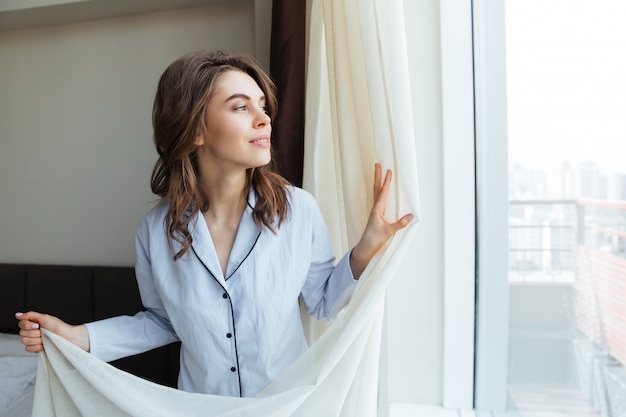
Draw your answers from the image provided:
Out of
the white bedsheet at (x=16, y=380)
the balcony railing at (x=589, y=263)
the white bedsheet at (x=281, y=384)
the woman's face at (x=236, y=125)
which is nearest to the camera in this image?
the balcony railing at (x=589, y=263)

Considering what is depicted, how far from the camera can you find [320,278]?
125 centimetres

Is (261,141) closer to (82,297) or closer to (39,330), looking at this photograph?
(39,330)

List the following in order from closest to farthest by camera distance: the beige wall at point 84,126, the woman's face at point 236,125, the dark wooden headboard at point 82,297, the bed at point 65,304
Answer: the woman's face at point 236,125, the bed at point 65,304, the dark wooden headboard at point 82,297, the beige wall at point 84,126

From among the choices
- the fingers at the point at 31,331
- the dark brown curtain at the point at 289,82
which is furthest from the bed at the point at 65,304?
the dark brown curtain at the point at 289,82

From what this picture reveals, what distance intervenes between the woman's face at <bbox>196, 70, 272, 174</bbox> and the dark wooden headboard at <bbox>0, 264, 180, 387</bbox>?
49.1 inches

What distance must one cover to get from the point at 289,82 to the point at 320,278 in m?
0.64

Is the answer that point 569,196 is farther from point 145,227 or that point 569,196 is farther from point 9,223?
point 9,223

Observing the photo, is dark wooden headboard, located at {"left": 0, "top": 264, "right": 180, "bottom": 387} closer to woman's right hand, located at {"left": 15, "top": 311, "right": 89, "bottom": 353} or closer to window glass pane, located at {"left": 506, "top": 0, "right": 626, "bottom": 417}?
woman's right hand, located at {"left": 15, "top": 311, "right": 89, "bottom": 353}

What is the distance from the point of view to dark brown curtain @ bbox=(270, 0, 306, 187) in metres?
1.50

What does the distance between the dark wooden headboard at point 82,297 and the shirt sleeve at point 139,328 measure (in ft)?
2.83

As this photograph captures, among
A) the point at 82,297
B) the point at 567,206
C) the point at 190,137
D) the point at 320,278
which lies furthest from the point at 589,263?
the point at 82,297

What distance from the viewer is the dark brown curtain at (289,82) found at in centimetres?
150

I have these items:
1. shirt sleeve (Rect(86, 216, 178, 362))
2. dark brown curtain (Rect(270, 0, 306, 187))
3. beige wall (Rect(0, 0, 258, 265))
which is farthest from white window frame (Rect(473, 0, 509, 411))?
beige wall (Rect(0, 0, 258, 265))

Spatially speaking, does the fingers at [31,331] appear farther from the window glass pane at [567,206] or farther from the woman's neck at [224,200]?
the window glass pane at [567,206]
